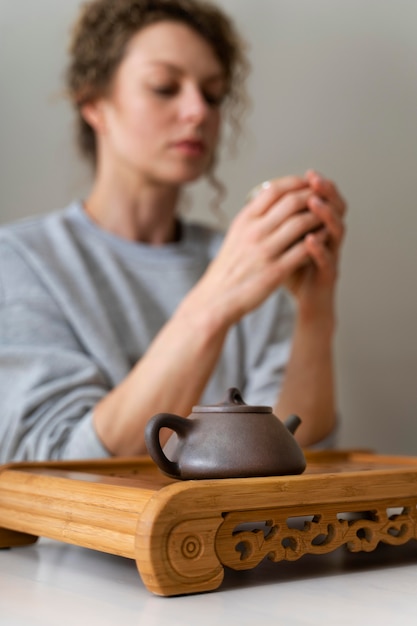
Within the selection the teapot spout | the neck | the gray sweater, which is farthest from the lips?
the teapot spout

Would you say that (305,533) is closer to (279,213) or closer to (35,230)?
(279,213)

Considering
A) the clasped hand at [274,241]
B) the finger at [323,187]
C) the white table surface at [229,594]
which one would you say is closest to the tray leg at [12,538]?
the white table surface at [229,594]

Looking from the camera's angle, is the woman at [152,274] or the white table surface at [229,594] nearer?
the white table surface at [229,594]

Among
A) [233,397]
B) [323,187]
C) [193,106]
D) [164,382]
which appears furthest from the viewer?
[193,106]

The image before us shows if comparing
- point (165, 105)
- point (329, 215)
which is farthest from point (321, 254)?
point (165, 105)

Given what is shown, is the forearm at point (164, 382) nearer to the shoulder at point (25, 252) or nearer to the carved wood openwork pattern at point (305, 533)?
the shoulder at point (25, 252)

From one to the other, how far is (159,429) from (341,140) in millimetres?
1370

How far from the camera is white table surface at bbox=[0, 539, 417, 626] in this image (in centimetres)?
57

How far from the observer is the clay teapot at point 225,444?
2.22 ft

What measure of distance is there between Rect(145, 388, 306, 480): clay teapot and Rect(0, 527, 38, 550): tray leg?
0.75ft

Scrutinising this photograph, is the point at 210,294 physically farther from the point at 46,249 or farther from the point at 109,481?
the point at 109,481

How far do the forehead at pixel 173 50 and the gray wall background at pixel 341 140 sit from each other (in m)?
0.34

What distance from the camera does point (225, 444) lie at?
2.23 ft

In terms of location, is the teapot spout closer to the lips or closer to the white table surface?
the white table surface
